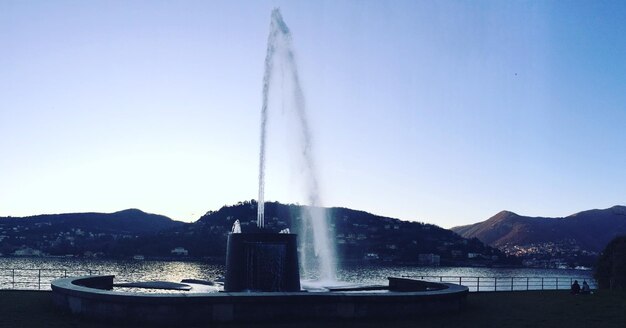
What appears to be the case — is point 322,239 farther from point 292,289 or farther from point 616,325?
point 616,325

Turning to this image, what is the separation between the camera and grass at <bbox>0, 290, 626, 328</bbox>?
18672 mm

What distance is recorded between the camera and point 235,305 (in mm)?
18531

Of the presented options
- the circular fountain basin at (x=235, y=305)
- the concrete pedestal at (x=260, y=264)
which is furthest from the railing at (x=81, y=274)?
the circular fountain basin at (x=235, y=305)

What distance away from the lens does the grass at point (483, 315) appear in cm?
1867

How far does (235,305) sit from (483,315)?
9.46m

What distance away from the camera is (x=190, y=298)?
18.1 meters

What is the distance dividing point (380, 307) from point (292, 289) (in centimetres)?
437

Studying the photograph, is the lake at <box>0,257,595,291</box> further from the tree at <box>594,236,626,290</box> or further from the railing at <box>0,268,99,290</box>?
the tree at <box>594,236,626,290</box>

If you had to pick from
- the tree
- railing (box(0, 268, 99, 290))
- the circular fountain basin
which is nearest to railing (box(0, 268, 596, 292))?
railing (box(0, 268, 99, 290))

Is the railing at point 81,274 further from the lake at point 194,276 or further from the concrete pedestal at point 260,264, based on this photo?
the concrete pedestal at point 260,264

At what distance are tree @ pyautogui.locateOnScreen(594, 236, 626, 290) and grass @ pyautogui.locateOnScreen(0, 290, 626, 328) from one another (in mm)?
16765

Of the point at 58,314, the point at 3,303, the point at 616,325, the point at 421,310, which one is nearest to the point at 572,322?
the point at 616,325

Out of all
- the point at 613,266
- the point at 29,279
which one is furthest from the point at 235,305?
the point at 29,279

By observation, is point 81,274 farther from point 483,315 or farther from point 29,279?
point 483,315
